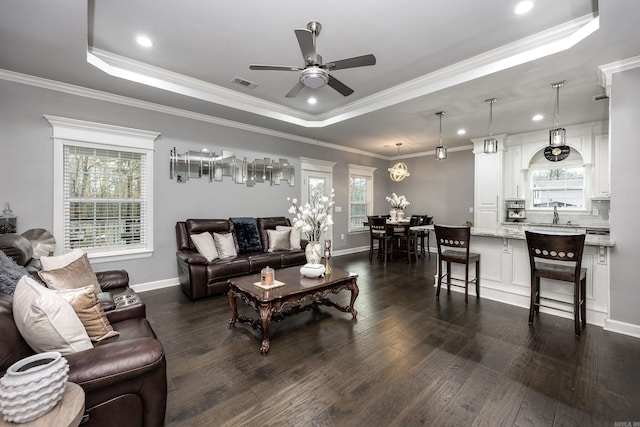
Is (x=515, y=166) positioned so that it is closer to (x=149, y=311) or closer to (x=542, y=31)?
(x=542, y=31)

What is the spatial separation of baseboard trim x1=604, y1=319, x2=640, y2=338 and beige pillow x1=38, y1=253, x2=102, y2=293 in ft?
16.2

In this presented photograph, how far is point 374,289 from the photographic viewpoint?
4.27 m

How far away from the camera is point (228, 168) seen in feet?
16.8

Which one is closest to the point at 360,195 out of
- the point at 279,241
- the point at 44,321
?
the point at 279,241

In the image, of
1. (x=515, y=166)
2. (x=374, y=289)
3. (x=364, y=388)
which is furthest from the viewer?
(x=515, y=166)

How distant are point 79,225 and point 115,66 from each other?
2134 millimetres

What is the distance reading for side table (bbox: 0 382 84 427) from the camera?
0.92 m

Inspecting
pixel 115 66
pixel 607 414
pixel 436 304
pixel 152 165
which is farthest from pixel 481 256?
pixel 115 66

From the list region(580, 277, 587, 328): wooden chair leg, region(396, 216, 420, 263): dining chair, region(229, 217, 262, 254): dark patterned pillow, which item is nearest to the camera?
region(580, 277, 587, 328): wooden chair leg

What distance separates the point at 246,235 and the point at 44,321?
3.60m

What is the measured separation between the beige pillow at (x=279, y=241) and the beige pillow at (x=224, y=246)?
0.67 m

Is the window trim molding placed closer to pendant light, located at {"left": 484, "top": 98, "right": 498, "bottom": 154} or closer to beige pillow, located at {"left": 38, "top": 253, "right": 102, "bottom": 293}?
beige pillow, located at {"left": 38, "top": 253, "right": 102, "bottom": 293}

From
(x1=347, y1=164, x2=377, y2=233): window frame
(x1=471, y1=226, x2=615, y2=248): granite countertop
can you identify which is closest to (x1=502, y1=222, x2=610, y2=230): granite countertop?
(x1=471, y1=226, x2=615, y2=248): granite countertop

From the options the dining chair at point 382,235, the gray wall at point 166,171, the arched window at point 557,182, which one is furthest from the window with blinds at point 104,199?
the arched window at point 557,182
